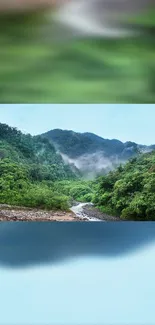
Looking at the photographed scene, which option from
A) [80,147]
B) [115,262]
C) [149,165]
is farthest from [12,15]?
[115,262]

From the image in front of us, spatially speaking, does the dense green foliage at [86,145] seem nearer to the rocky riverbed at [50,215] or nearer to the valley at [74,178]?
the valley at [74,178]

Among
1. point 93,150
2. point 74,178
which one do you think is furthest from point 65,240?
point 93,150

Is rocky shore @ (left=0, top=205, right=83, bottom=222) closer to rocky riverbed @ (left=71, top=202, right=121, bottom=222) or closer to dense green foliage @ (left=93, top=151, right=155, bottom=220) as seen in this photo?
rocky riverbed @ (left=71, top=202, right=121, bottom=222)

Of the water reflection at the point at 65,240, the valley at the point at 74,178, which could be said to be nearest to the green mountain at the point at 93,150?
the valley at the point at 74,178

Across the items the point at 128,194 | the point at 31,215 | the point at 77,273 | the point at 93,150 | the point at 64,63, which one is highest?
the point at 64,63

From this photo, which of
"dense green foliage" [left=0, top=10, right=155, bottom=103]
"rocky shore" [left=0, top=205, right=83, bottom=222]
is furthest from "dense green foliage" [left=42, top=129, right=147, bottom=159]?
"rocky shore" [left=0, top=205, right=83, bottom=222]

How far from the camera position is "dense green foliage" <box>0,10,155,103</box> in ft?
9.42

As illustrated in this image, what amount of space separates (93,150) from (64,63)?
16.3 inches

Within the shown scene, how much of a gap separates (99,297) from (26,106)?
912mm

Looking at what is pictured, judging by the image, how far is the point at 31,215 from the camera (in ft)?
9.44

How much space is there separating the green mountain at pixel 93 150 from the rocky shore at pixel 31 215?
207 mm

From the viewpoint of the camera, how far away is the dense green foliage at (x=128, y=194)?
113 inches

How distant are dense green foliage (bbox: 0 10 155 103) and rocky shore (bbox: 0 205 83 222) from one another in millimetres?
498

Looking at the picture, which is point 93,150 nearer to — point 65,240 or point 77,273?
point 65,240
